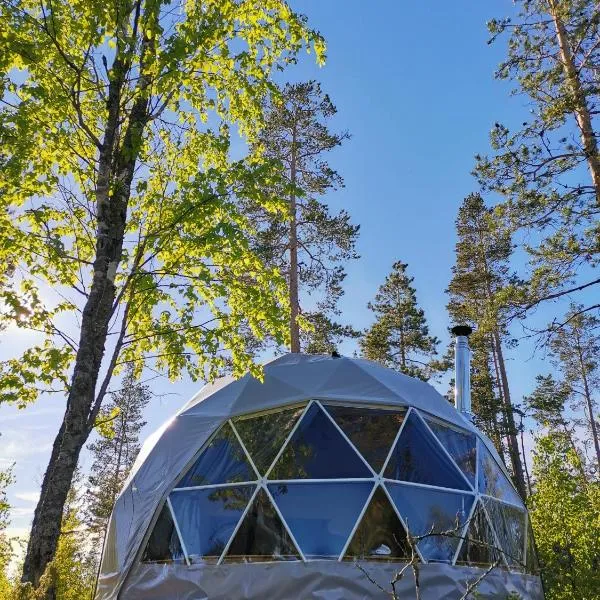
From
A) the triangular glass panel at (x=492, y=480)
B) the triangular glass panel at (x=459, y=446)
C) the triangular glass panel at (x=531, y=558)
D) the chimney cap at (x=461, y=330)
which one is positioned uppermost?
the chimney cap at (x=461, y=330)

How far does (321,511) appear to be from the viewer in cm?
753

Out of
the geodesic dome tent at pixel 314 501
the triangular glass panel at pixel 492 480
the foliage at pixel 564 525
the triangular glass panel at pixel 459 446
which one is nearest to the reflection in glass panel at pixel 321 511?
the geodesic dome tent at pixel 314 501

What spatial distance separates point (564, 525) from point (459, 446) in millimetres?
6509

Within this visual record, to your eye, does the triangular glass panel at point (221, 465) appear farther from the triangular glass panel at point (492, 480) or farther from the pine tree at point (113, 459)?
the pine tree at point (113, 459)

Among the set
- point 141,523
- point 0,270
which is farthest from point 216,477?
point 0,270

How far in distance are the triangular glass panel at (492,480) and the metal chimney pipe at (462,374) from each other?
2.02 meters

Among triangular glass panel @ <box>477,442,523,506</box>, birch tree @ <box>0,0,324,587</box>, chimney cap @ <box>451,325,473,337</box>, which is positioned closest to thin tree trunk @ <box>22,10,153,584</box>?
birch tree @ <box>0,0,324,587</box>

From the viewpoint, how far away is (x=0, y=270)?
8.59m

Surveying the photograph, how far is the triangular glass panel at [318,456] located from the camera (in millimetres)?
7863

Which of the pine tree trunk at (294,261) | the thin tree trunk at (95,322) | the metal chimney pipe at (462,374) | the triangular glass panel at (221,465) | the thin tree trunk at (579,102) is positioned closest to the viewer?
the thin tree trunk at (95,322)

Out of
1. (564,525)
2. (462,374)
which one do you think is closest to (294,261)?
(462,374)

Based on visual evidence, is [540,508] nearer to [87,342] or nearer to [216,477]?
[216,477]

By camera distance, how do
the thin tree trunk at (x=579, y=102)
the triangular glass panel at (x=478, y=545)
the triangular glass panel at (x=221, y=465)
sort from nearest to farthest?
the triangular glass panel at (x=478, y=545) < the triangular glass panel at (x=221, y=465) < the thin tree trunk at (x=579, y=102)

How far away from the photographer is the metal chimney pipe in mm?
12688
